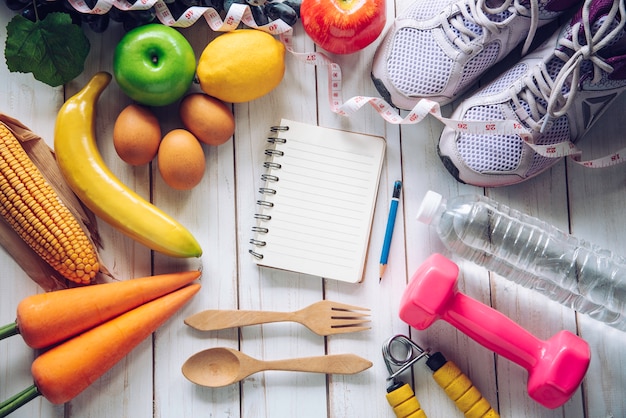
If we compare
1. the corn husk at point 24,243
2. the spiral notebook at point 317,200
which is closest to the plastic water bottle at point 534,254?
the spiral notebook at point 317,200

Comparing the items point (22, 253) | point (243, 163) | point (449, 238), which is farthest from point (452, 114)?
point (22, 253)

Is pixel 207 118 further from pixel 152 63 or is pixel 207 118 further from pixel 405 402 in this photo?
pixel 405 402

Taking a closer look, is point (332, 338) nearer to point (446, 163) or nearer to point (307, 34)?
point (446, 163)

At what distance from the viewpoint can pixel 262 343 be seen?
0.96 m

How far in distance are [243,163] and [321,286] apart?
0.80ft

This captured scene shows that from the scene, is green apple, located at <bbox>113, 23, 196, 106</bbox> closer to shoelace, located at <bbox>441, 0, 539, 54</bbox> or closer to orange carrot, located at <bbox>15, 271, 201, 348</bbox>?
orange carrot, located at <bbox>15, 271, 201, 348</bbox>

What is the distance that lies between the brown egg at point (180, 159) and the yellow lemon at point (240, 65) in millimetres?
84

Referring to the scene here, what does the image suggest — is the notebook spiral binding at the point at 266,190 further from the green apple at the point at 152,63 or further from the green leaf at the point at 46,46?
the green leaf at the point at 46,46

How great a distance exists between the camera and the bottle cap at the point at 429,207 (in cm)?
91

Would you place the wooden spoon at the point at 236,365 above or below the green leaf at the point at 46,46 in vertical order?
below

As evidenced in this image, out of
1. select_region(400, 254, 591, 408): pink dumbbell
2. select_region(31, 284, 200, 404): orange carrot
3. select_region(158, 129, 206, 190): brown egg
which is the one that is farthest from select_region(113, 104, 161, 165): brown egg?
select_region(400, 254, 591, 408): pink dumbbell

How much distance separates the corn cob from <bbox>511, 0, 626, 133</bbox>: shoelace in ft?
2.32

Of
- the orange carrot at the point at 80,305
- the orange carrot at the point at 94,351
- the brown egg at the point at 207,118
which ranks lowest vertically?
the orange carrot at the point at 94,351

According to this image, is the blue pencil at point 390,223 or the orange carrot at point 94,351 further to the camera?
the blue pencil at point 390,223
